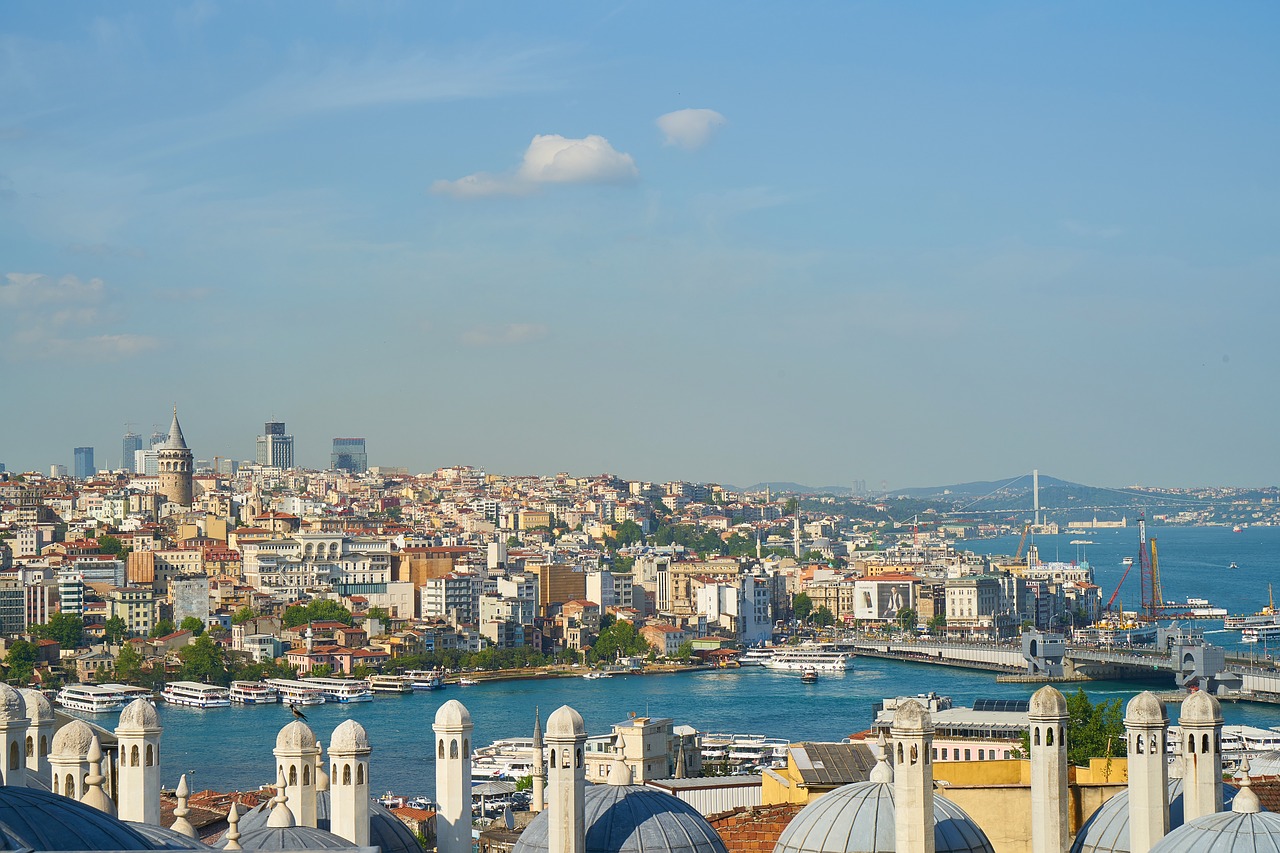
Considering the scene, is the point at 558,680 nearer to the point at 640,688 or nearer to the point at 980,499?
the point at 640,688

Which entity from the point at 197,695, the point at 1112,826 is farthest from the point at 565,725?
the point at 197,695

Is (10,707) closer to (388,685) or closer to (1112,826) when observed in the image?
(1112,826)

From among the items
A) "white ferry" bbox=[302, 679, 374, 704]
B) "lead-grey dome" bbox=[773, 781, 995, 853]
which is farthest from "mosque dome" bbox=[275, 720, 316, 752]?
"white ferry" bbox=[302, 679, 374, 704]

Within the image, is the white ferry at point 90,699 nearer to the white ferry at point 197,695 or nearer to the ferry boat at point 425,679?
the white ferry at point 197,695

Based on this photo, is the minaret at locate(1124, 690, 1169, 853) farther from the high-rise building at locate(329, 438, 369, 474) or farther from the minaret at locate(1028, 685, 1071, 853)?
the high-rise building at locate(329, 438, 369, 474)

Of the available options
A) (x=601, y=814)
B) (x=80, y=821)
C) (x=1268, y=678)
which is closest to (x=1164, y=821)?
(x=601, y=814)
